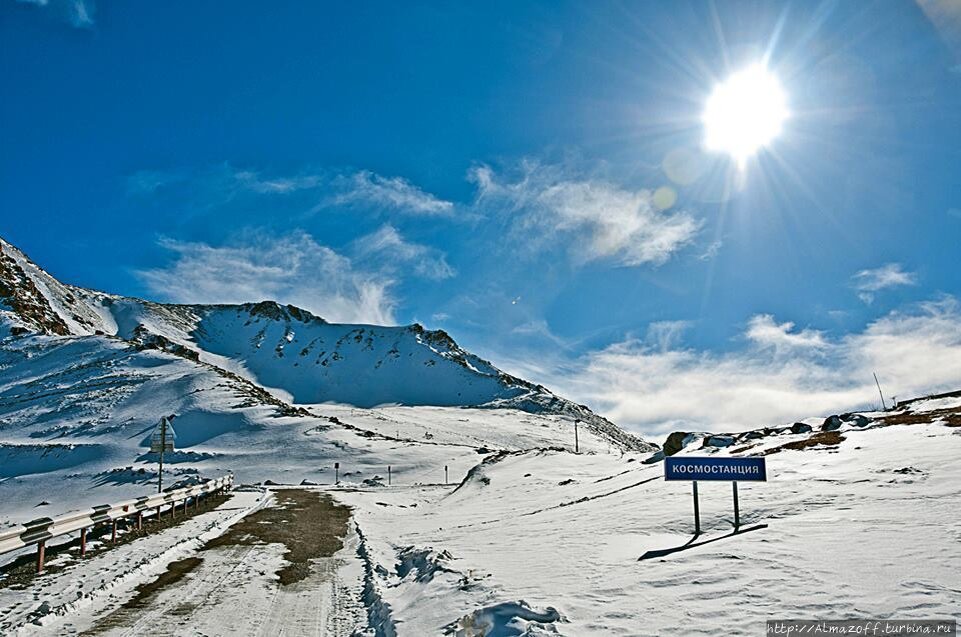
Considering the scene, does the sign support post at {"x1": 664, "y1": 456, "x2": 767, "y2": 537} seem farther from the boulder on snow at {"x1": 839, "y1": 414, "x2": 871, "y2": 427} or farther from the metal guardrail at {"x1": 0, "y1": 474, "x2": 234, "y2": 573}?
the boulder on snow at {"x1": 839, "y1": 414, "x2": 871, "y2": 427}

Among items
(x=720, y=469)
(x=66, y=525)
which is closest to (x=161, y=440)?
(x=66, y=525)

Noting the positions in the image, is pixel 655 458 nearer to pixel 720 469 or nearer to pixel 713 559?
pixel 720 469

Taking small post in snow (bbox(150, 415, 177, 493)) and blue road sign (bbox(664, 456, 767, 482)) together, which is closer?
blue road sign (bbox(664, 456, 767, 482))

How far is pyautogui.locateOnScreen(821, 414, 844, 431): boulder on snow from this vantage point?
27389 millimetres

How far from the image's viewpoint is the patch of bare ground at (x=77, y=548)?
10594 mm

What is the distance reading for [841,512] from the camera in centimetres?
1039

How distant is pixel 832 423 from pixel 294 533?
2506 centimetres

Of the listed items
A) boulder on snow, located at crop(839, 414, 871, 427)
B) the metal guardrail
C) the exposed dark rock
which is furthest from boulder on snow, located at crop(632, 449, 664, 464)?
the metal guardrail

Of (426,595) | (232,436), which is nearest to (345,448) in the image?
(232,436)

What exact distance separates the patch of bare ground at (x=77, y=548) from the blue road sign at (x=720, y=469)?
12.1m

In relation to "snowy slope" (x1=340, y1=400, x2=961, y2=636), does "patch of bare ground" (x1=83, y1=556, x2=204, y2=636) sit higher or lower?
lower

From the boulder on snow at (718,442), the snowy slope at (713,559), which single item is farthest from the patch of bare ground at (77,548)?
the boulder on snow at (718,442)

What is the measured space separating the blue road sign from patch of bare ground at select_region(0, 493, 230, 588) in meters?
12.1

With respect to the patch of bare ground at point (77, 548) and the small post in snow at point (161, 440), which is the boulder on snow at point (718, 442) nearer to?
the patch of bare ground at point (77, 548)
